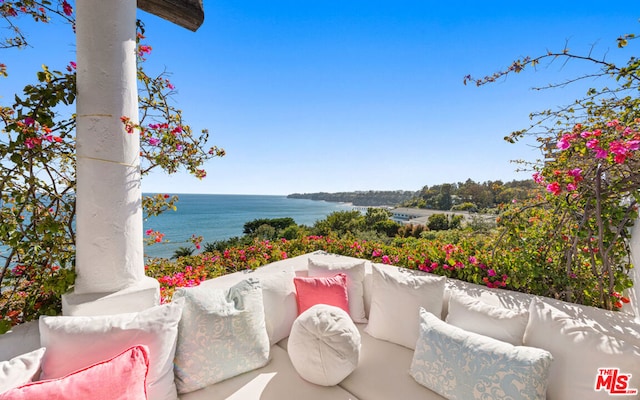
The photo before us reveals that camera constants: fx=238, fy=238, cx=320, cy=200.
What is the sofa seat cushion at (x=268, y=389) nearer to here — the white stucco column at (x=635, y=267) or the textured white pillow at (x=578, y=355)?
the textured white pillow at (x=578, y=355)

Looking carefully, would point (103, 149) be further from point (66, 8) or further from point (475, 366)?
point (475, 366)

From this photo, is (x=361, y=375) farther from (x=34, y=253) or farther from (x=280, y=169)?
(x=280, y=169)

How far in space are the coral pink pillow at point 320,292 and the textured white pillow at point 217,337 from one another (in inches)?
17.1

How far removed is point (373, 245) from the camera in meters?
3.63

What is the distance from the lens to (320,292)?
2020mm

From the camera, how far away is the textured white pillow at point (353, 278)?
219 cm

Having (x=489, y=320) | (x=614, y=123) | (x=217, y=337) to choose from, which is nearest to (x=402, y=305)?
(x=489, y=320)

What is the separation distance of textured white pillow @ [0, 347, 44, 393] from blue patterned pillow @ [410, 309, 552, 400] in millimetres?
1924

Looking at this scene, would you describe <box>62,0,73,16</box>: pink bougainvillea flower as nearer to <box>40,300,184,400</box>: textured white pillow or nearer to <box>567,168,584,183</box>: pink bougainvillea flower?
<box>40,300,184,400</box>: textured white pillow

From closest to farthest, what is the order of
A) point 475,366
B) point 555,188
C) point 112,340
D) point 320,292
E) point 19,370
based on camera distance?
1. point 19,370
2. point 112,340
3. point 475,366
4. point 555,188
5. point 320,292

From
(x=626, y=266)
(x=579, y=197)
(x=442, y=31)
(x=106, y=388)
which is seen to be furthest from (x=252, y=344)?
(x=442, y=31)

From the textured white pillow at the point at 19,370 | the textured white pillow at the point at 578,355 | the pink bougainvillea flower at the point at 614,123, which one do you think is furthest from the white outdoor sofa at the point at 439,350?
the pink bougainvillea flower at the point at 614,123

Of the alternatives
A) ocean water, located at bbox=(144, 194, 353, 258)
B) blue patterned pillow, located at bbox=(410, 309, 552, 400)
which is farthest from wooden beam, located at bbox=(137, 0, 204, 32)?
blue patterned pillow, located at bbox=(410, 309, 552, 400)

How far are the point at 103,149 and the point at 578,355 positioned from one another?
9.07 ft
